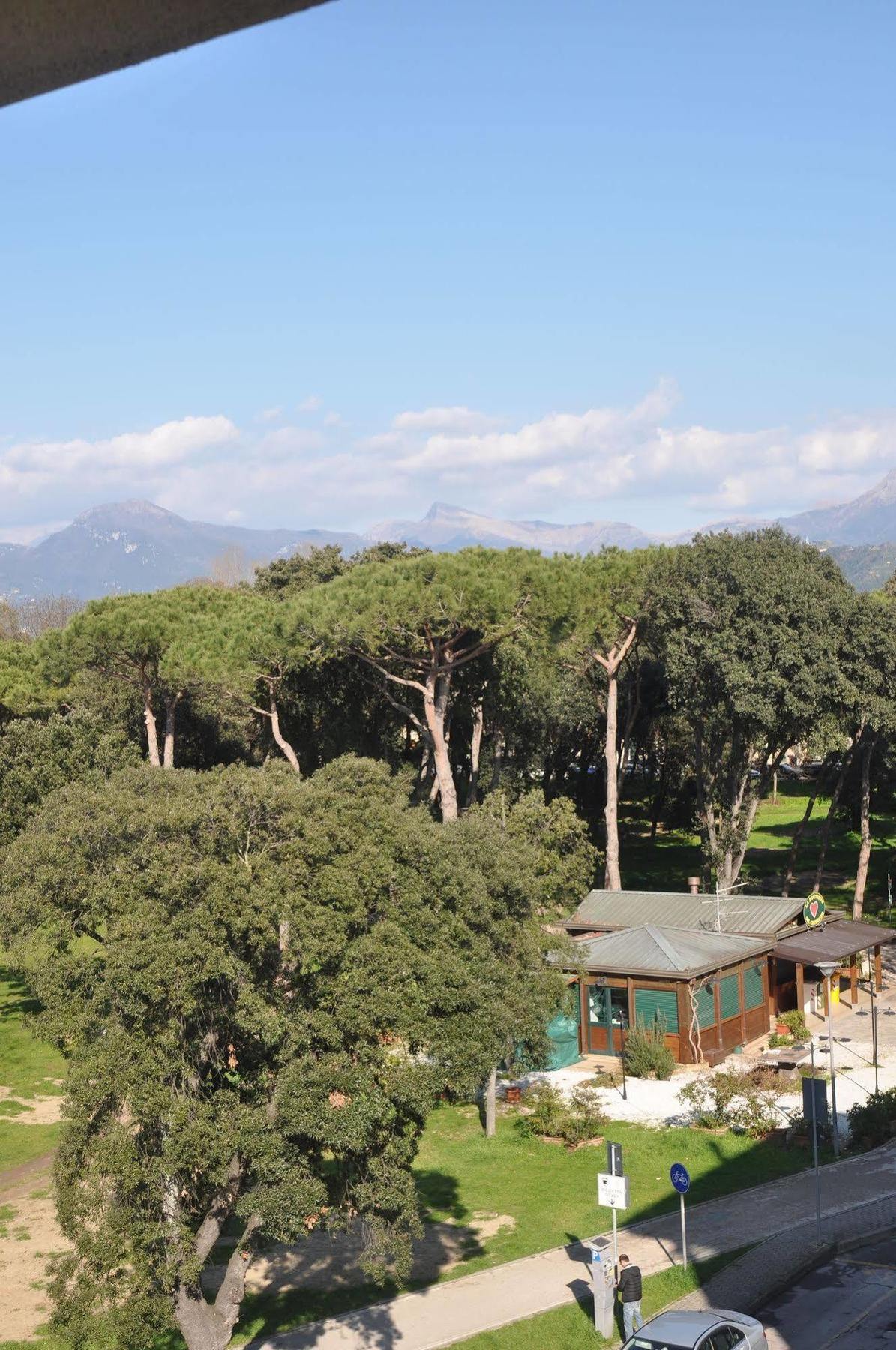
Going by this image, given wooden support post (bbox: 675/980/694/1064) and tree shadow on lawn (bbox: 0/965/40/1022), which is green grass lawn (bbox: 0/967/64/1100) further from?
wooden support post (bbox: 675/980/694/1064)

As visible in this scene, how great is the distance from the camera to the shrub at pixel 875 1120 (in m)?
24.0

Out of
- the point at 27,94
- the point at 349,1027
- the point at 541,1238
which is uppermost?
the point at 27,94

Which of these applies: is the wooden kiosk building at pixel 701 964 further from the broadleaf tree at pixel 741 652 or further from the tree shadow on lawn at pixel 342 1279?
the tree shadow on lawn at pixel 342 1279

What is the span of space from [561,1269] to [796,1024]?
16.0 metres

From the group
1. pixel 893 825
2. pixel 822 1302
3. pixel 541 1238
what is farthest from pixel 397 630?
pixel 893 825

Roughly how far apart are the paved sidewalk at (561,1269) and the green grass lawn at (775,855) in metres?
24.5

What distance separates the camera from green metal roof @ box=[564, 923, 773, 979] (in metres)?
30.1

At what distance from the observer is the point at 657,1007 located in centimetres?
3041

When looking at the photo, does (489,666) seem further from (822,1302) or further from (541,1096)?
(822,1302)

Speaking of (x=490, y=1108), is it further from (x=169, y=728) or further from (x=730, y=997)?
(x=169, y=728)

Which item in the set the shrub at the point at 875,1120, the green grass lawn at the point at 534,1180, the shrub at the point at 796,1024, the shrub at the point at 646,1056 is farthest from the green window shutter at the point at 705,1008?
the shrub at the point at 875,1120

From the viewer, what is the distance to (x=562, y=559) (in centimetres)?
4238

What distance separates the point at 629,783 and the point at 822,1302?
201 ft

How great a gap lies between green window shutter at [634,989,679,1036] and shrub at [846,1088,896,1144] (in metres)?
6.17
